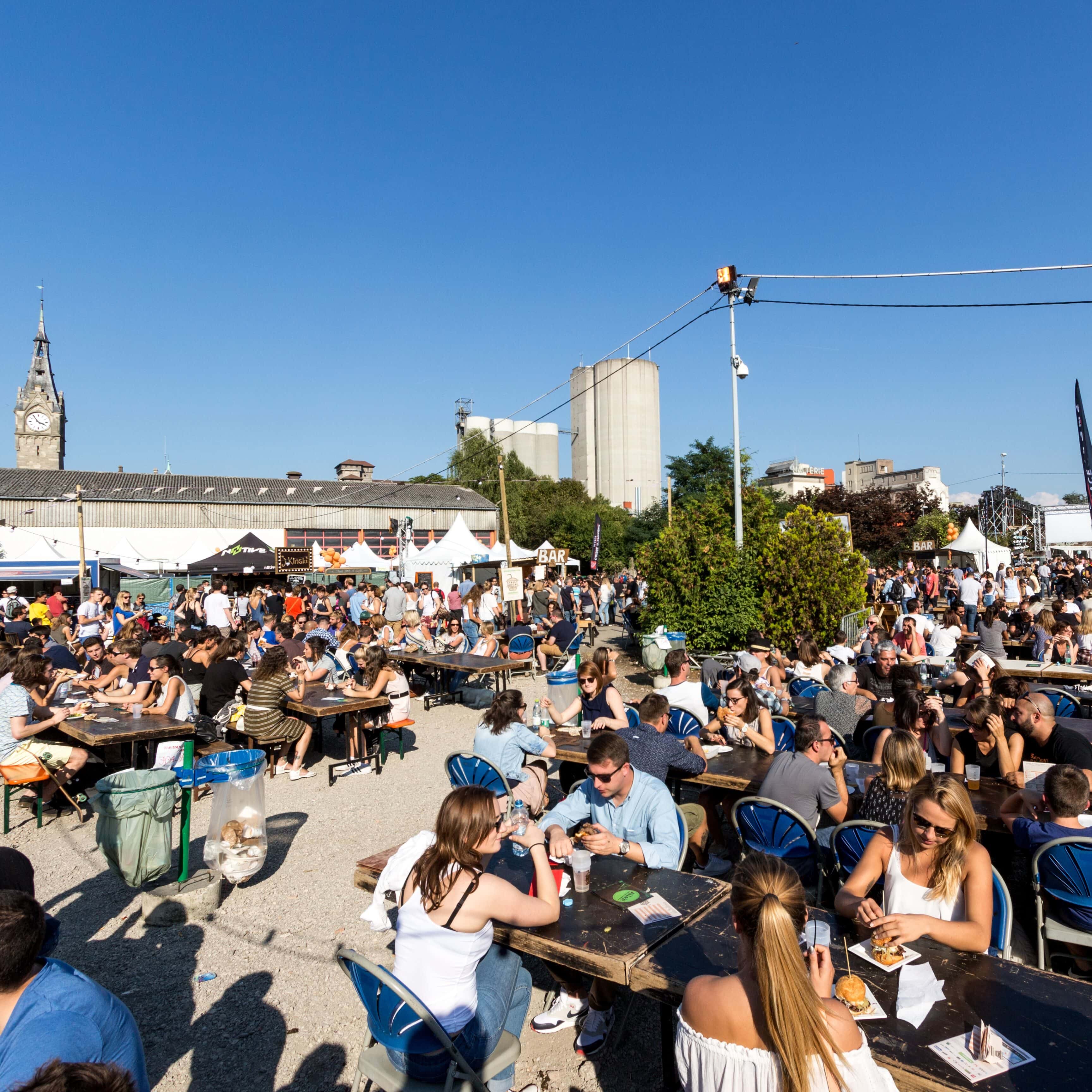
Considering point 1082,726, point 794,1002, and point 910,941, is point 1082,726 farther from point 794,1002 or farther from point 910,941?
point 794,1002

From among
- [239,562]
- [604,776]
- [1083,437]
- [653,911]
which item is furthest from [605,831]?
[239,562]

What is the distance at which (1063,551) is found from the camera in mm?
47500

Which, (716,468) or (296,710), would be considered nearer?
(296,710)

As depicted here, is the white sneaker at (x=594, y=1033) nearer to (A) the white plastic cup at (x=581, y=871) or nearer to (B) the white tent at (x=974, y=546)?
(A) the white plastic cup at (x=581, y=871)

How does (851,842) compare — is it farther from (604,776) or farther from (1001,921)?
(604,776)

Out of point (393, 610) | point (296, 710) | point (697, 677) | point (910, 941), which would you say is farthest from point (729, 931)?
point (393, 610)

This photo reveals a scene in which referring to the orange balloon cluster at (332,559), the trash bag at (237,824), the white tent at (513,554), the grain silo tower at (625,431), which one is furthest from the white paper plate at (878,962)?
the grain silo tower at (625,431)

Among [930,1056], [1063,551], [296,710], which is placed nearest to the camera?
[930,1056]

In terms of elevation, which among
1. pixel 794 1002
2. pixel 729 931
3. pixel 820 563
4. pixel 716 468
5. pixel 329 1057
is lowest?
pixel 329 1057

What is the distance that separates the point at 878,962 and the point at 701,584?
10.6 meters

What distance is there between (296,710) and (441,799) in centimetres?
208

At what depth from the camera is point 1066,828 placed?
12.1 feet

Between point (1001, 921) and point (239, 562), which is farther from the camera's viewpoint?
point (239, 562)

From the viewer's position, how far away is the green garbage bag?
15.8 feet
